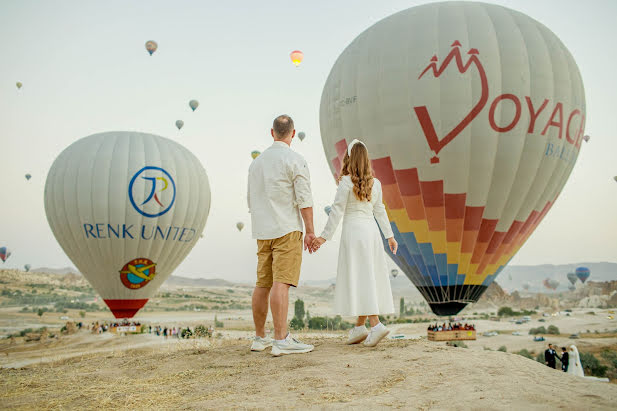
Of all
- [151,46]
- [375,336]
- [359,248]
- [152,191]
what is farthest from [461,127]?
[151,46]

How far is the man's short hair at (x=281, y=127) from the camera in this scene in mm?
4660

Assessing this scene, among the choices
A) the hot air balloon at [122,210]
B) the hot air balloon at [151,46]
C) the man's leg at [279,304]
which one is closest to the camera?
the man's leg at [279,304]

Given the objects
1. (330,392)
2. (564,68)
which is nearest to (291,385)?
(330,392)

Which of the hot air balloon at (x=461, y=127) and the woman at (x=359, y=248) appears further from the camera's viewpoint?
the hot air balloon at (x=461, y=127)


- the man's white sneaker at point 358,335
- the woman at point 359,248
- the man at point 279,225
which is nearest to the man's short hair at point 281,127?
the man at point 279,225

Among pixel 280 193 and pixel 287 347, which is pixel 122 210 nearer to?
pixel 280 193

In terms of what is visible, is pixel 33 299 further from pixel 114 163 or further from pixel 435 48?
pixel 435 48

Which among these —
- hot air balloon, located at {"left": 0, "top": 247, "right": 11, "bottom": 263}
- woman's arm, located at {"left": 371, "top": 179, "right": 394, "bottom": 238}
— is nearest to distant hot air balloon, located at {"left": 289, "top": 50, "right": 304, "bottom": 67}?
woman's arm, located at {"left": 371, "top": 179, "right": 394, "bottom": 238}

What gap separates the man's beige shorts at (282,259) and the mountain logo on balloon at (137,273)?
58.7 feet

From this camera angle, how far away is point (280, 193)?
443 centimetres

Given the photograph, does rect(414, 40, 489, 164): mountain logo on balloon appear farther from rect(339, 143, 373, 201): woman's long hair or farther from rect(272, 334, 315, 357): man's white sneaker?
rect(272, 334, 315, 357): man's white sneaker

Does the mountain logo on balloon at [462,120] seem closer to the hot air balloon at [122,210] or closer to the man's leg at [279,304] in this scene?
the man's leg at [279,304]

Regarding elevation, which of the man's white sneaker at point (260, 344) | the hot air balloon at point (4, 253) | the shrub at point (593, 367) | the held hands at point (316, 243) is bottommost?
the shrub at point (593, 367)

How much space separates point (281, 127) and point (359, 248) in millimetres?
1428
